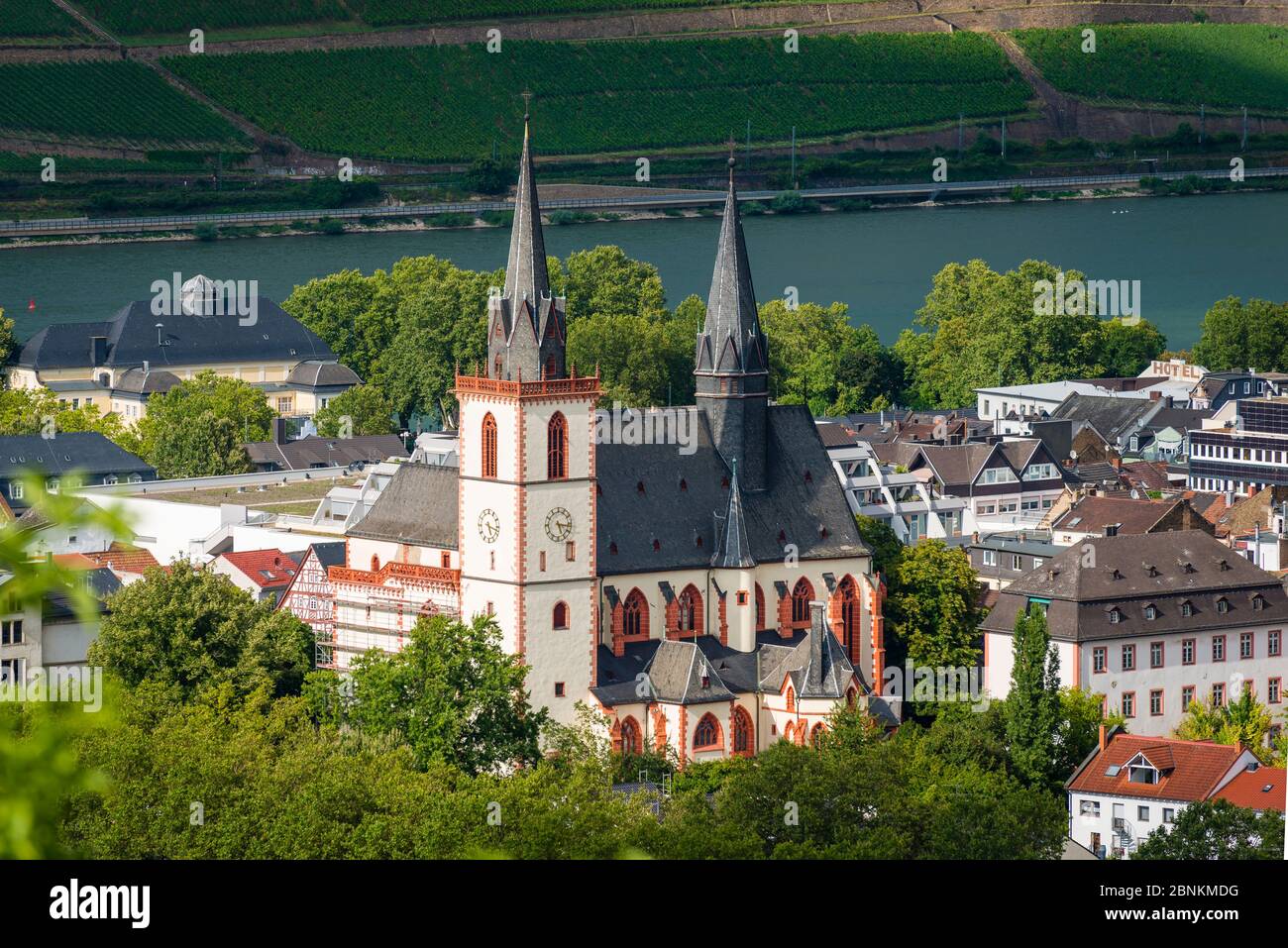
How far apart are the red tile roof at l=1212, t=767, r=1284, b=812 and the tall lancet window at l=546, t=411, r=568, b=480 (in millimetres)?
13156

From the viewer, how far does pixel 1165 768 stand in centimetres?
4647

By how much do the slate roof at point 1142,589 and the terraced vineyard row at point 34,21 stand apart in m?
147

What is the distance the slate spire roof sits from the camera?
56438mm

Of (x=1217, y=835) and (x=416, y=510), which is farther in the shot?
(x=416, y=510)

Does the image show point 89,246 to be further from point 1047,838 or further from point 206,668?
point 1047,838

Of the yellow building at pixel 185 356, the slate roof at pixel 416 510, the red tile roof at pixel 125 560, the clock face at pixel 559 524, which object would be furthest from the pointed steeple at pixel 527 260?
the yellow building at pixel 185 356

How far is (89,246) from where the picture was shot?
6713 inches

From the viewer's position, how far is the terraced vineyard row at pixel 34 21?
7653 inches

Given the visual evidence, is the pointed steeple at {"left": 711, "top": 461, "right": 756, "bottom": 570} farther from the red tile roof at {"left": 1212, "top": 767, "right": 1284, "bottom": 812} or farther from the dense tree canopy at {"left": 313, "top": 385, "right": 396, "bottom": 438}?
the dense tree canopy at {"left": 313, "top": 385, "right": 396, "bottom": 438}

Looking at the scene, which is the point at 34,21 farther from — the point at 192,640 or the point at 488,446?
the point at 192,640

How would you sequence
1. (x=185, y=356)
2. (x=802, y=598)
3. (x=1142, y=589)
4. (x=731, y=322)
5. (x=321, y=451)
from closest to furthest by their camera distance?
(x=802, y=598) < (x=1142, y=589) < (x=731, y=322) < (x=321, y=451) < (x=185, y=356)

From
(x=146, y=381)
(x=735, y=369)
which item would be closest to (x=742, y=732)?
(x=735, y=369)

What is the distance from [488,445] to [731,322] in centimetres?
685

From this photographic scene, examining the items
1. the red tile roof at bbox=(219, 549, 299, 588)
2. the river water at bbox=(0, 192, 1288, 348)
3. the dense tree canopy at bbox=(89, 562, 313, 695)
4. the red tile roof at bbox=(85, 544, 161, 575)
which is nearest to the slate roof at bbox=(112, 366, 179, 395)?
the river water at bbox=(0, 192, 1288, 348)
